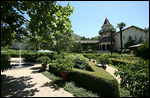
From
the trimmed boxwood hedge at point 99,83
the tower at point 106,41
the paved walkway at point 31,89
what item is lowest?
the paved walkway at point 31,89

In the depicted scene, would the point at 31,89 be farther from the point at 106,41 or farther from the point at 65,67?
the point at 106,41

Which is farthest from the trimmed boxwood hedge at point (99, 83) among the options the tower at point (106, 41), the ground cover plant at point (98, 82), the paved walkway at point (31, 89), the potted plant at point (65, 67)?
the tower at point (106, 41)

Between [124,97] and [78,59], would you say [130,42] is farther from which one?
[124,97]

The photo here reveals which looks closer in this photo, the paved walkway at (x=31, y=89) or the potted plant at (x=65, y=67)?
the paved walkway at (x=31, y=89)

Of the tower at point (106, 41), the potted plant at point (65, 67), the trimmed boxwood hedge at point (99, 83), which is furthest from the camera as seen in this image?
the tower at point (106, 41)

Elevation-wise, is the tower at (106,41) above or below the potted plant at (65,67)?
above

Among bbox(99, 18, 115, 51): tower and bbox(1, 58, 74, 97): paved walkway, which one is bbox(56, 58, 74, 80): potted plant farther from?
bbox(99, 18, 115, 51): tower

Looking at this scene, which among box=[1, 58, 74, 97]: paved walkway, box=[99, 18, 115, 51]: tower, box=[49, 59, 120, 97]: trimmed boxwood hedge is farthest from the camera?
box=[99, 18, 115, 51]: tower

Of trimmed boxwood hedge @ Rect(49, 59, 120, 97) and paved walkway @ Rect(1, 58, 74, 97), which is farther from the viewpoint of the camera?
paved walkway @ Rect(1, 58, 74, 97)

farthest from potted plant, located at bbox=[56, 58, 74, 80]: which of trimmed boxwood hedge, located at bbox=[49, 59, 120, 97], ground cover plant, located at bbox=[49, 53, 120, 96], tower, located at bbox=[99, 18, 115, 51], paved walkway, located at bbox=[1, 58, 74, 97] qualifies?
tower, located at bbox=[99, 18, 115, 51]

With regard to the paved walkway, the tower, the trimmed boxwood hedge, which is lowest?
the paved walkway

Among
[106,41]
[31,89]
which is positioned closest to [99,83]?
[31,89]

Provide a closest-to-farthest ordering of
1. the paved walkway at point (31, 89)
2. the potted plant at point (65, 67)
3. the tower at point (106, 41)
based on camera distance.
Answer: the paved walkway at point (31, 89) < the potted plant at point (65, 67) < the tower at point (106, 41)

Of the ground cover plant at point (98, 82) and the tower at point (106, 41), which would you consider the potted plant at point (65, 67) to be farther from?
the tower at point (106, 41)
